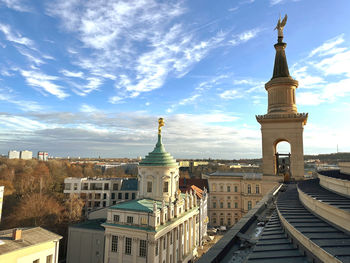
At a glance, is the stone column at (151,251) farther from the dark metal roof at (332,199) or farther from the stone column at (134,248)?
the dark metal roof at (332,199)

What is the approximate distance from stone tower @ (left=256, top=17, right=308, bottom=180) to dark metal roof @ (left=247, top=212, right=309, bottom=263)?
734 inches

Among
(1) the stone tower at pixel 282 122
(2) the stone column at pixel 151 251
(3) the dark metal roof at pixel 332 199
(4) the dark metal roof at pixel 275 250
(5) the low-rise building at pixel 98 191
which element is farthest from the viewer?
(5) the low-rise building at pixel 98 191

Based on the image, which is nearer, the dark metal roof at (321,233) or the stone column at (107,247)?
the dark metal roof at (321,233)

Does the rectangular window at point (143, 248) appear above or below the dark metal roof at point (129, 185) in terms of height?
below

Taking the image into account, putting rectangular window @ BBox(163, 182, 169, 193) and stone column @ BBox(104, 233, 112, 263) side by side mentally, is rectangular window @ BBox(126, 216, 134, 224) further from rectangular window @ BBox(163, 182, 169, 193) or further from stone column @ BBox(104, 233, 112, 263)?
rectangular window @ BBox(163, 182, 169, 193)

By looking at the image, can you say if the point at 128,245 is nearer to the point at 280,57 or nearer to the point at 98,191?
the point at 280,57

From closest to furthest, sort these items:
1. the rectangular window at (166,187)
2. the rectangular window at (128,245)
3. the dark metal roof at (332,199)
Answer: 1. the dark metal roof at (332,199)
2. the rectangular window at (128,245)
3. the rectangular window at (166,187)

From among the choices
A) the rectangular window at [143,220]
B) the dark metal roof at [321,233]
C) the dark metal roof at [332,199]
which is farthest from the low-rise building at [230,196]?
the dark metal roof at [321,233]

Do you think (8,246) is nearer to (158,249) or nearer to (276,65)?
(158,249)

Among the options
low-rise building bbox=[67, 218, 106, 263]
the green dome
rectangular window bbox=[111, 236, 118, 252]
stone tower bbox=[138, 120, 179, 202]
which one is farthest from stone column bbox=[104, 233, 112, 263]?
the green dome

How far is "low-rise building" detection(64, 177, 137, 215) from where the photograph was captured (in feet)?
199

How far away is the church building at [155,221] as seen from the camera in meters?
25.8

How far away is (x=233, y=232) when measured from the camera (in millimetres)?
8641

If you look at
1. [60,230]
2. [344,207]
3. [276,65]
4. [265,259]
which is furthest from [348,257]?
[60,230]
